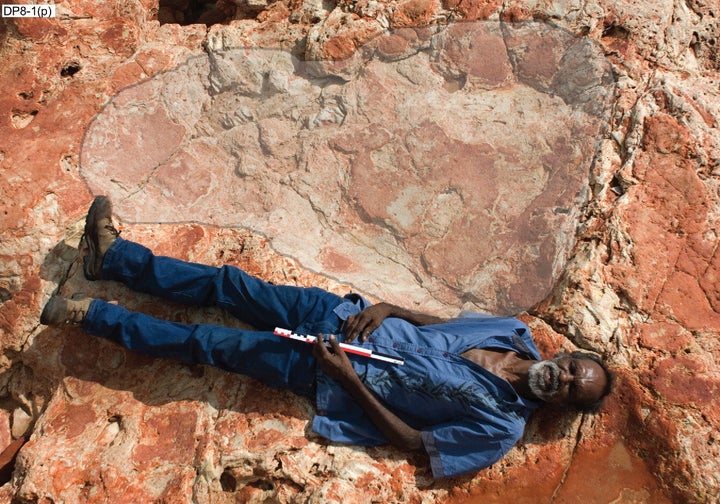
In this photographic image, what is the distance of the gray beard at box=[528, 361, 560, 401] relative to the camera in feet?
9.52

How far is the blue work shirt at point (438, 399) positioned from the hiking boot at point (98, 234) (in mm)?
1286

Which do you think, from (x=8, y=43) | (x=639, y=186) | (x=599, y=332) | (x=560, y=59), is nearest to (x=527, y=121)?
(x=560, y=59)

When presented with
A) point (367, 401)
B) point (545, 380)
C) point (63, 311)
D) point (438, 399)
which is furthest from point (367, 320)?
point (63, 311)

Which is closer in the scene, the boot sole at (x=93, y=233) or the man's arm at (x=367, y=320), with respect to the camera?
the man's arm at (x=367, y=320)

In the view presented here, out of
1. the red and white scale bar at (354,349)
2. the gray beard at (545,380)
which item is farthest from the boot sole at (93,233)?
the gray beard at (545,380)

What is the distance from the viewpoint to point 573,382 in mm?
2893

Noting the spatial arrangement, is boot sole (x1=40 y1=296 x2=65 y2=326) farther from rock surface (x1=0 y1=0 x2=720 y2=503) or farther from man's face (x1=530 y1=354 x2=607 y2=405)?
man's face (x1=530 y1=354 x2=607 y2=405)

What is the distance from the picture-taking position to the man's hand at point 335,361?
2.90 m

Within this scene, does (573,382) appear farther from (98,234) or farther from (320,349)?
(98,234)

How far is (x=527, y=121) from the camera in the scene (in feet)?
13.0

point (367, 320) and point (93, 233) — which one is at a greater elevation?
point (93, 233)

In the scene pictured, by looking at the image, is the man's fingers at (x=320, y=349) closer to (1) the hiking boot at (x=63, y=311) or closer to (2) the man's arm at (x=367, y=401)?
(2) the man's arm at (x=367, y=401)

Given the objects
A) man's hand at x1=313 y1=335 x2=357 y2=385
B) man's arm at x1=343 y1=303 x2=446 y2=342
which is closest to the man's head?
man's arm at x1=343 y1=303 x2=446 y2=342

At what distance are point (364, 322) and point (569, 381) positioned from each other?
0.99 metres
